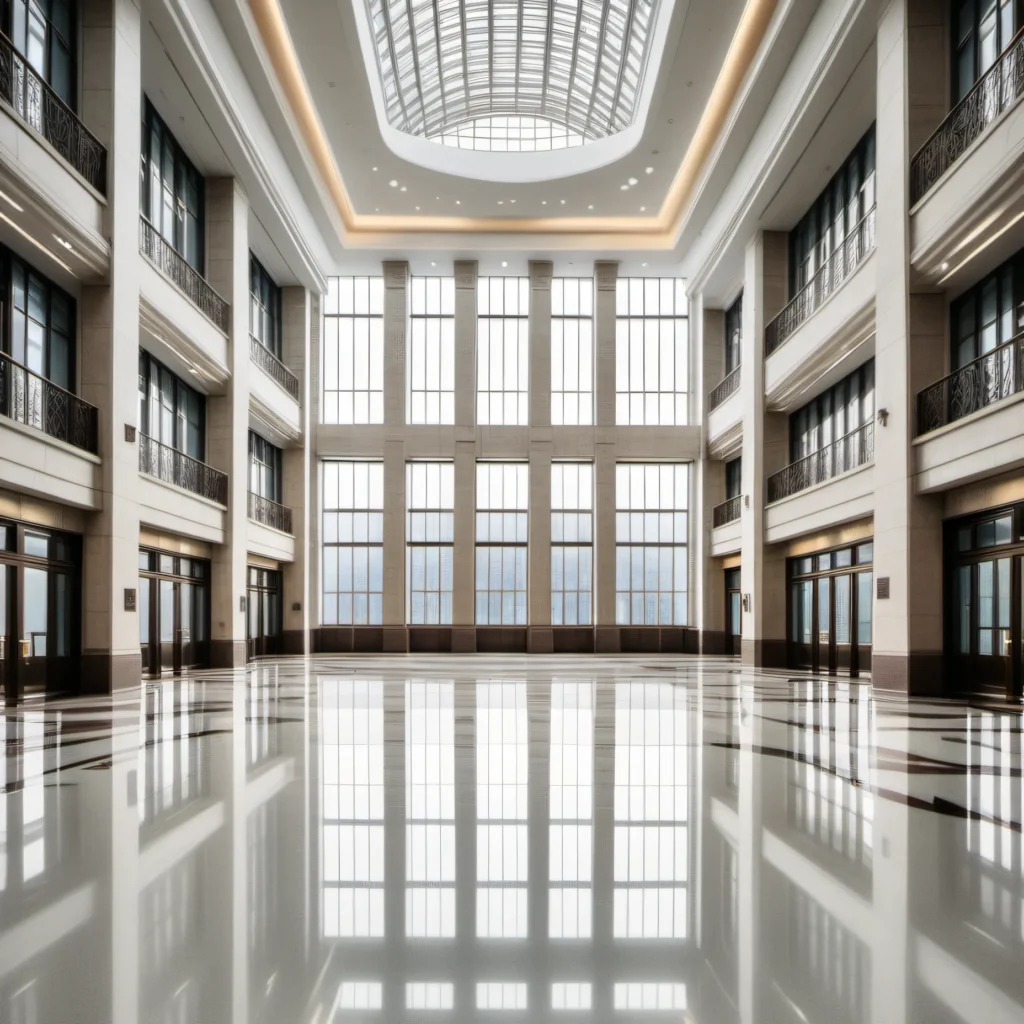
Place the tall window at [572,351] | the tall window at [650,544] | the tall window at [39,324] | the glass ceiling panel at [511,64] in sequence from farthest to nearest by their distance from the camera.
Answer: the tall window at [572,351] < the tall window at [650,544] < the glass ceiling panel at [511,64] < the tall window at [39,324]

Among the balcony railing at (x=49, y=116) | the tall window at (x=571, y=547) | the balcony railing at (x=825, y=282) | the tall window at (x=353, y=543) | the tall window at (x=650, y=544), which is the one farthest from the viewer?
the tall window at (x=650, y=544)

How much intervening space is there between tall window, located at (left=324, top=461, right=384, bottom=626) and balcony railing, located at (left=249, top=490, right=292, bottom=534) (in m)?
2.79

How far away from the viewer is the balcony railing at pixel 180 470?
19234 mm

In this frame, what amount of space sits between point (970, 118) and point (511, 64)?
19184 mm

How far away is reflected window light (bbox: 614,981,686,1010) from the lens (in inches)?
102

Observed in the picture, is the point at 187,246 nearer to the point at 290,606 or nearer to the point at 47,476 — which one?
the point at 47,476

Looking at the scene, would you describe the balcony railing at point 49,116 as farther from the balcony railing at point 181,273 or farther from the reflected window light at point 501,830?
the reflected window light at point 501,830

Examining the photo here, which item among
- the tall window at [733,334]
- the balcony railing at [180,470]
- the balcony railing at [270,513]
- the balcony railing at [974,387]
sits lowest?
the balcony railing at [270,513]

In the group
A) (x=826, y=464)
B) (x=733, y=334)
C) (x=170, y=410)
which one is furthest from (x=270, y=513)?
(x=733, y=334)

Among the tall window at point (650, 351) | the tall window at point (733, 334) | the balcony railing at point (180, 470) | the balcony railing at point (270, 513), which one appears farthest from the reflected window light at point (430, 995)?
the tall window at point (650, 351)

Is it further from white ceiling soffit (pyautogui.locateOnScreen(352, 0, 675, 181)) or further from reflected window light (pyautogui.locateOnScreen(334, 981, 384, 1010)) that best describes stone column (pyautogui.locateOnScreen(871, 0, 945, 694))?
reflected window light (pyautogui.locateOnScreen(334, 981, 384, 1010))

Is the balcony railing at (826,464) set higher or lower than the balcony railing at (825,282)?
lower

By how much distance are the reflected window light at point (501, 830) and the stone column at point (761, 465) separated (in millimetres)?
16853

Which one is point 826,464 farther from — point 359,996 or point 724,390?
point 359,996
